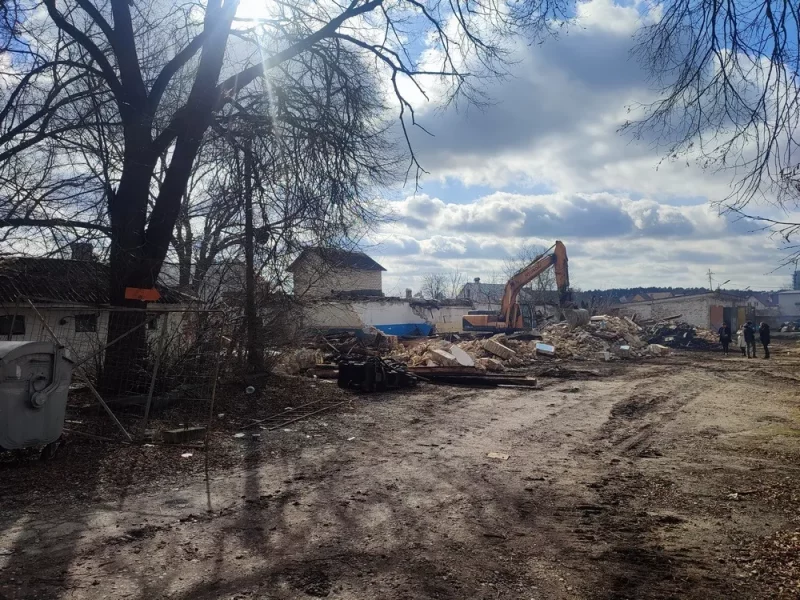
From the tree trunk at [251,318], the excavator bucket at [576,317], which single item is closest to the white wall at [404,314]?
the excavator bucket at [576,317]

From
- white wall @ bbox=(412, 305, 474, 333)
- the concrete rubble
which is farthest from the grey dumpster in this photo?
white wall @ bbox=(412, 305, 474, 333)

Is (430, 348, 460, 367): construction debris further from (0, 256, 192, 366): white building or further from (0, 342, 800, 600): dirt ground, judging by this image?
(0, 256, 192, 366): white building

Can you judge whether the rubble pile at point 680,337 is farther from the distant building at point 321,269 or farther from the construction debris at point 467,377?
the distant building at point 321,269

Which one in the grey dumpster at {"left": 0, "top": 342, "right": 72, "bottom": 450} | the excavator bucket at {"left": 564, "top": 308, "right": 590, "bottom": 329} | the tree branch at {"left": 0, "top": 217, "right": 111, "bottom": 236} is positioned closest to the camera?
the grey dumpster at {"left": 0, "top": 342, "right": 72, "bottom": 450}

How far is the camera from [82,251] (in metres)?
11.1

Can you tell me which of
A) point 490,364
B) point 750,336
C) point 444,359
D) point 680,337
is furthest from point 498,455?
point 680,337

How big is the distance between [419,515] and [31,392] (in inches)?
187

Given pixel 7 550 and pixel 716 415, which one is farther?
pixel 716 415

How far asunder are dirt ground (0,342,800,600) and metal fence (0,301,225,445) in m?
0.72

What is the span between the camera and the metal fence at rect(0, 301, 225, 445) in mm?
9078

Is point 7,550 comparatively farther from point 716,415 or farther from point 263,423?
point 716,415

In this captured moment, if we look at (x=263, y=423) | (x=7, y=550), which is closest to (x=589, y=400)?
(x=263, y=423)

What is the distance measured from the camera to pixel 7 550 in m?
4.82

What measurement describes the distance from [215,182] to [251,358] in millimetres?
4325
